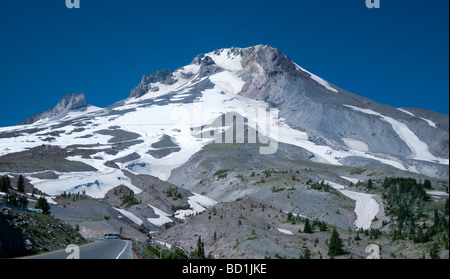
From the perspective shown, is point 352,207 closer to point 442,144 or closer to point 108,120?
point 442,144

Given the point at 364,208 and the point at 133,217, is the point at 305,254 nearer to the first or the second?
the point at 364,208

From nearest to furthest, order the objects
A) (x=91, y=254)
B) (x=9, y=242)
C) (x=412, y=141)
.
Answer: (x=9, y=242) → (x=91, y=254) → (x=412, y=141)

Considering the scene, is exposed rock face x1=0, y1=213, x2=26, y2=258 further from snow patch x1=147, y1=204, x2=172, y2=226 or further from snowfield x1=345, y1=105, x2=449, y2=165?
snowfield x1=345, y1=105, x2=449, y2=165

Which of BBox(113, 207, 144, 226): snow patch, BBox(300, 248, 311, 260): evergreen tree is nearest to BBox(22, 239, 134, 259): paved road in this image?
BBox(300, 248, 311, 260): evergreen tree

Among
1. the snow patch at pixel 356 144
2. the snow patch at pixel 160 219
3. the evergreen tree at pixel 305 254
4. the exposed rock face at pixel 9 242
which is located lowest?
the snow patch at pixel 160 219

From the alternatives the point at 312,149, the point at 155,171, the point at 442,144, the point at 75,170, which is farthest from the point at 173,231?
the point at 442,144

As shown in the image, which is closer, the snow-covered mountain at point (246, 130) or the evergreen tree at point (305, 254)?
the evergreen tree at point (305, 254)

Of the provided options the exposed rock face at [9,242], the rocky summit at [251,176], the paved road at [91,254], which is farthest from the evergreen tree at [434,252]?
the exposed rock face at [9,242]

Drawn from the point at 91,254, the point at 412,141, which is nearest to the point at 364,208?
the point at 91,254

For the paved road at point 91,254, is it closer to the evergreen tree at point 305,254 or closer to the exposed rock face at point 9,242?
the exposed rock face at point 9,242

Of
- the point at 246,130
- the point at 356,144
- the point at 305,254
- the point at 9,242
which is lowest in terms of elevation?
the point at 305,254

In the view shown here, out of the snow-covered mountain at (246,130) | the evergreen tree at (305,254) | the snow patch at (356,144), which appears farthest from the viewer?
the snow patch at (356,144)

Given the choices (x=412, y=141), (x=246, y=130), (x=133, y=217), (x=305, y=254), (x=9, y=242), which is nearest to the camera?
(x=9, y=242)
